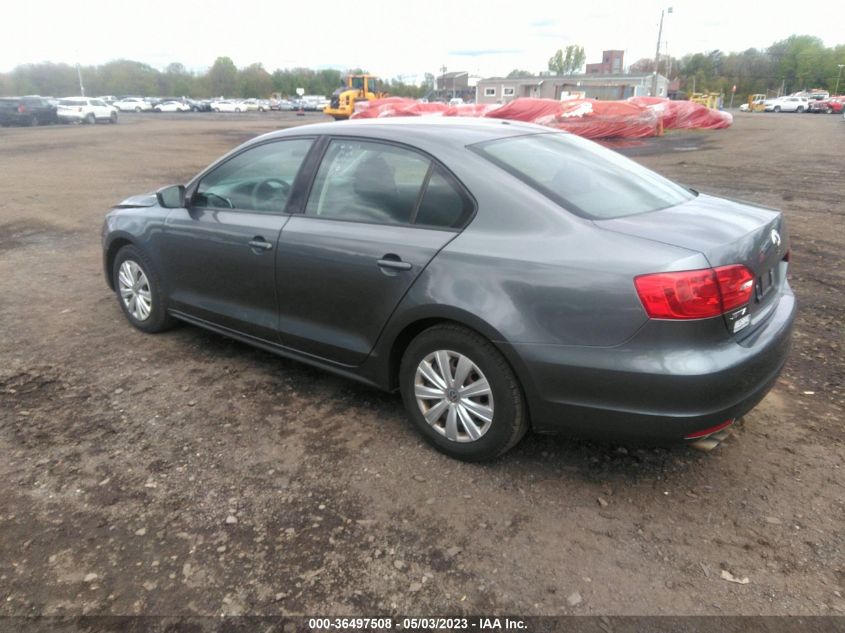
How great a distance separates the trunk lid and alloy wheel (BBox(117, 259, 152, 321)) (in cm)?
355

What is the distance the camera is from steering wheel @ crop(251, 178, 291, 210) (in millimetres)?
3967

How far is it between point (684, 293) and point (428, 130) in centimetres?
167

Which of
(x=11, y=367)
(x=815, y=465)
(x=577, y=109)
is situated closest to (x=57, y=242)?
(x=11, y=367)

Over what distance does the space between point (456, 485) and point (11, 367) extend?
3320mm

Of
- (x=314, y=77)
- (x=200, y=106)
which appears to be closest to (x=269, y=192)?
(x=200, y=106)

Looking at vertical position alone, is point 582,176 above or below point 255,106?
above

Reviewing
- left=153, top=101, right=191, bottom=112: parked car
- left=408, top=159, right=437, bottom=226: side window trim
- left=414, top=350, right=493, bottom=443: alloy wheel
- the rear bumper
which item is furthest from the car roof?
left=153, top=101, right=191, bottom=112: parked car

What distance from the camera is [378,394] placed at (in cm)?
412

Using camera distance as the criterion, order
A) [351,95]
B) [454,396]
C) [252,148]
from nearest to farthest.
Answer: [454,396]
[252,148]
[351,95]

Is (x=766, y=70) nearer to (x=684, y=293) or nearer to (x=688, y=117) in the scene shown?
(x=688, y=117)

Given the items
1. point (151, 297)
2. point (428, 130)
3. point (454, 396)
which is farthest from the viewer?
point (151, 297)

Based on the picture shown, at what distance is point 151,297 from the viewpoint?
4.90m

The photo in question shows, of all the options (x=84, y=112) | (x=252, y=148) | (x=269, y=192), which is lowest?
(x=84, y=112)

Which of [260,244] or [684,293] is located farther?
[260,244]
